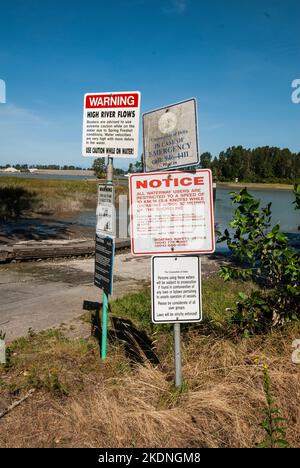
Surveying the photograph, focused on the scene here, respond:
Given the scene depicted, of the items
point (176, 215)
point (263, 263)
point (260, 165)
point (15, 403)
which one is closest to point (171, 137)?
point (176, 215)

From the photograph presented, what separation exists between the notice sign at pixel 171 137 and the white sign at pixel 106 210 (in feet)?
2.81

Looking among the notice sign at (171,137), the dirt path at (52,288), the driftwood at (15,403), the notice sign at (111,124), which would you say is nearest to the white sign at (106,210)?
the notice sign at (111,124)

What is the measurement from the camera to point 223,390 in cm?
345

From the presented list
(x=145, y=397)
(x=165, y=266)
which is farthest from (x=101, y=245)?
(x=145, y=397)

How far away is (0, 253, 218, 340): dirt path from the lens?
6.09 meters

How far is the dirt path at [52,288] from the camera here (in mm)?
6094

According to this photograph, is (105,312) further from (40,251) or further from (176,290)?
(40,251)

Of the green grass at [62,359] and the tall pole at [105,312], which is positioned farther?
the tall pole at [105,312]

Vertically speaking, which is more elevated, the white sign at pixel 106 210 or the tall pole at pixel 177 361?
the white sign at pixel 106 210

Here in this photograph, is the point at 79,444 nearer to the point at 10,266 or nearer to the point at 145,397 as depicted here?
the point at 145,397

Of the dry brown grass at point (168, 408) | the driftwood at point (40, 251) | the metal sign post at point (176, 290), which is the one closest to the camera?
the dry brown grass at point (168, 408)

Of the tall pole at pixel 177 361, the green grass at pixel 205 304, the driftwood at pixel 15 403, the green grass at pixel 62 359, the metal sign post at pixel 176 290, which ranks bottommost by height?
the driftwood at pixel 15 403

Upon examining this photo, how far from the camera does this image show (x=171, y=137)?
11.4 feet

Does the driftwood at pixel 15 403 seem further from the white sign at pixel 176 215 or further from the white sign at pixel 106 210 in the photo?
the white sign at pixel 106 210
